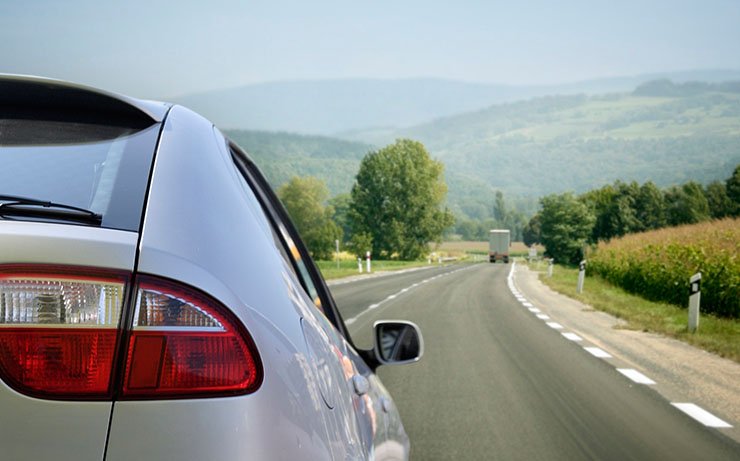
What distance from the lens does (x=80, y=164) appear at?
1.77 m

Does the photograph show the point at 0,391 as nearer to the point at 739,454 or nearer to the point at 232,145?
the point at 232,145

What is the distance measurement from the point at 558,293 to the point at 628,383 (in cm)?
1708

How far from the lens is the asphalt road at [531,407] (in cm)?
521

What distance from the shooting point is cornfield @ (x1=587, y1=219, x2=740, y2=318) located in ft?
54.1

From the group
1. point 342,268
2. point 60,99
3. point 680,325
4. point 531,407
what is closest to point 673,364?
point 531,407

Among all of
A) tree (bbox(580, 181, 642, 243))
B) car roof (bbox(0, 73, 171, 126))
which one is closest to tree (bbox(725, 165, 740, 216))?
tree (bbox(580, 181, 642, 243))

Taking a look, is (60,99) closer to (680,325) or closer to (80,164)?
(80,164)

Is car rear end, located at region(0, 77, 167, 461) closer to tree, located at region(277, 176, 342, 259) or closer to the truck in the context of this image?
the truck

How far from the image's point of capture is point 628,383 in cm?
786

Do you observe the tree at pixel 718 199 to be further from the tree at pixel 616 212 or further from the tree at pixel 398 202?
the tree at pixel 398 202

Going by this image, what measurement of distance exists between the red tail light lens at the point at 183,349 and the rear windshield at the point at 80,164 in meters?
0.19

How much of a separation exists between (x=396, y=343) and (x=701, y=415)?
4.24m

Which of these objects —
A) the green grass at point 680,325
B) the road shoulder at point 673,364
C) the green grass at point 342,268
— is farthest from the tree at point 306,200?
the road shoulder at point 673,364

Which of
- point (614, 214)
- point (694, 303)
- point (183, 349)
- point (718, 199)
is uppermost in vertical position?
point (718, 199)
